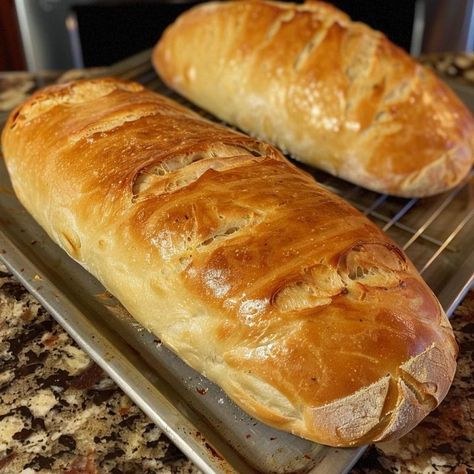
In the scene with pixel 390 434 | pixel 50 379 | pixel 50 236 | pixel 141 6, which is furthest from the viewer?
pixel 141 6

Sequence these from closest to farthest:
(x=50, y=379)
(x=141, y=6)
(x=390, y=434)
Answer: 1. (x=390, y=434)
2. (x=50, y=379)
3. (x=141, y=6)

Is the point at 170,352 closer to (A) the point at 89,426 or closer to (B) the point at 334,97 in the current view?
(A) the point at 89,426

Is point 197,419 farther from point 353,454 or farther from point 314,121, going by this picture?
point 314,121

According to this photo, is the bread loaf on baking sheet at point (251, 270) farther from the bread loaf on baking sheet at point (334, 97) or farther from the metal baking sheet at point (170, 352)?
the bread loaf on baking sheet at point (334, 97)

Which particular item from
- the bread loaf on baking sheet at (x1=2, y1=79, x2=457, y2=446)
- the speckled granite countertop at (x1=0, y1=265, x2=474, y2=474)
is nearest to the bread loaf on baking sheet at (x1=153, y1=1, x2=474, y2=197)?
the bread loaf on baking sheet at (x1=2, y1=79, x2=457, y2=446)

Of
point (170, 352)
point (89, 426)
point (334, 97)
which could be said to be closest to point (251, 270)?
point (170, 352)

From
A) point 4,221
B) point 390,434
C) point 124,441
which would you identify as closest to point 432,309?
point 390,434
